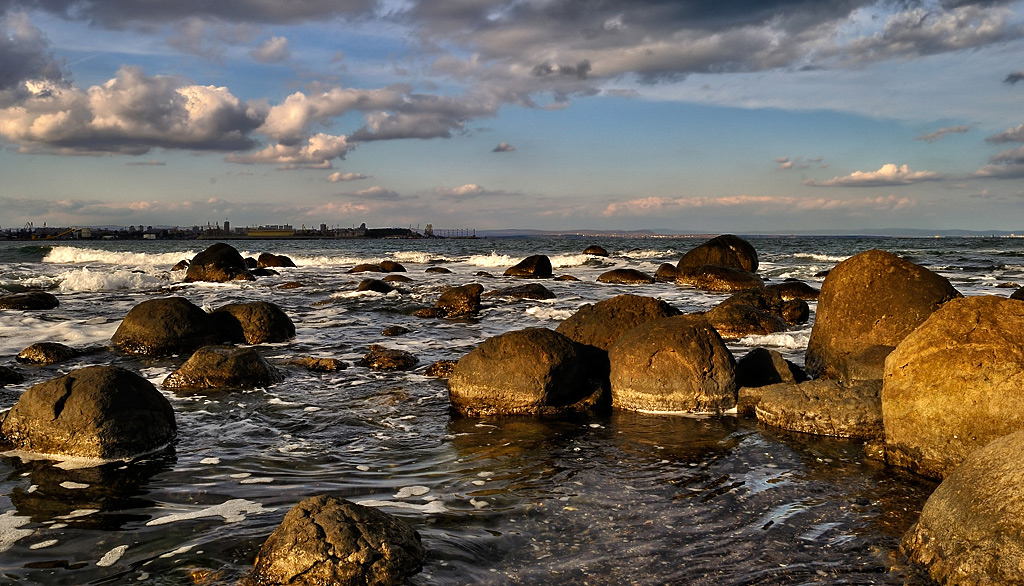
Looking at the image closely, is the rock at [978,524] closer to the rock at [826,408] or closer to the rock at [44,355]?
the rock at [826,408]

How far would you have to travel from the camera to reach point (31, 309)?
58.1 feet

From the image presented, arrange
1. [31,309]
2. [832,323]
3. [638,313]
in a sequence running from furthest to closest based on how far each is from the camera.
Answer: [31,309] < [638,313] < [832,323]

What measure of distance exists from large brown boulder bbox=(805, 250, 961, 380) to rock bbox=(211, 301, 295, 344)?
9533mm

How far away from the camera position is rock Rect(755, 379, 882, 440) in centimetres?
728

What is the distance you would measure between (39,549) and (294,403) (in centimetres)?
427

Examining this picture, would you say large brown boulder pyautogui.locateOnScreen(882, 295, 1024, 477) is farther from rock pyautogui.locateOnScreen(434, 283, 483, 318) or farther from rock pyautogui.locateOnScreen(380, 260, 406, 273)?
rock pyautogui.locateOnScreen(380, 260, 406, 273)

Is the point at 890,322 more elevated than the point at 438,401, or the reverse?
the point at 890,322

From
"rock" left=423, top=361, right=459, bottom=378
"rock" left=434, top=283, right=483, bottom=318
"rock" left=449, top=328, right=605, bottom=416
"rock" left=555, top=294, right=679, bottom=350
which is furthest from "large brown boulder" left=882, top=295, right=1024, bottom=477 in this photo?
"rock" left=434, top=283, right=483, bottom=318

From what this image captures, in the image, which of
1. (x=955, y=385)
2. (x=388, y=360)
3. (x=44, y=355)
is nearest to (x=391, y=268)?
(x=44, y=355)

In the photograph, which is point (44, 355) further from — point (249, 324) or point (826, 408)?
point (826, 408)

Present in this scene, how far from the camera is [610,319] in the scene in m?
10.1

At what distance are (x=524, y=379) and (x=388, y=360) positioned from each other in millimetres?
3672

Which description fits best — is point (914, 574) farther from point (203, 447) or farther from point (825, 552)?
point (203, 447)

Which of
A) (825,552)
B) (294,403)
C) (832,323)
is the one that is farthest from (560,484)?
(832,323)
